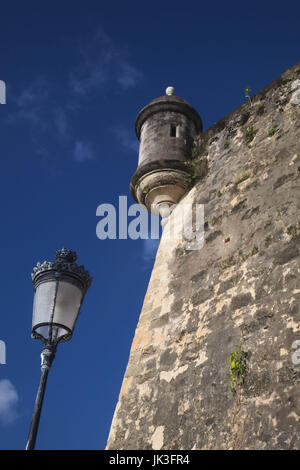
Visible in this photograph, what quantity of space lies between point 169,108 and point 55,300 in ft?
11.8

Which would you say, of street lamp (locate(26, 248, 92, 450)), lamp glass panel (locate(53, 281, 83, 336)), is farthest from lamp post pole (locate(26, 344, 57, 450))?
lamp glass panel (locate(53, 281, 83, 336))

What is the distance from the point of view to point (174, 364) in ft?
14.5

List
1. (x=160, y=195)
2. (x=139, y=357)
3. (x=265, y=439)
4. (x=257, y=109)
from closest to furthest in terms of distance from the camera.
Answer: (x=265, y=439) < (x=139, y=357) < (x=257, y=109) < (x=160, y=195)

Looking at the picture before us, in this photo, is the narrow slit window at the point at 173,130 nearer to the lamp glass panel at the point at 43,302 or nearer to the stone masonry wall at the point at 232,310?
the stone masonry wall at the point at 232,310

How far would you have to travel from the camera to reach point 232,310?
4.22m

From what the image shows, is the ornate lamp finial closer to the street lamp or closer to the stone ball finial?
the street lamp

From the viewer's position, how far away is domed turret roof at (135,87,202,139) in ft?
22.4

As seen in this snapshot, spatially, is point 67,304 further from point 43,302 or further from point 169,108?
point 169,108

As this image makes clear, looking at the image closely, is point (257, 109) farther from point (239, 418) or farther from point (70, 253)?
point (239, 418)

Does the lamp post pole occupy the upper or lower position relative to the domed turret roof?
lower
